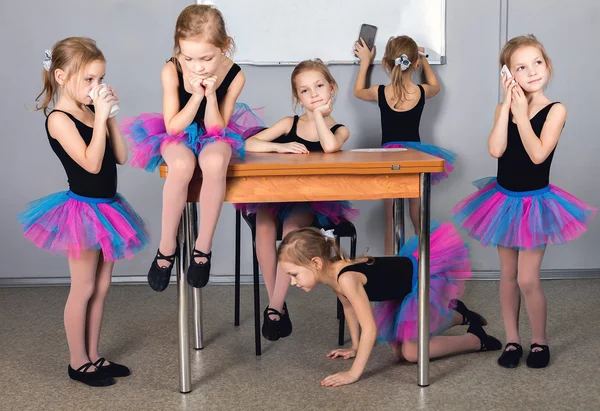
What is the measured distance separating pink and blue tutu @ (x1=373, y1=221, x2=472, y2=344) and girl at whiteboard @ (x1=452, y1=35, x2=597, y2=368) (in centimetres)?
12

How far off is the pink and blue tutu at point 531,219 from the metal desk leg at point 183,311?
3.65 ft

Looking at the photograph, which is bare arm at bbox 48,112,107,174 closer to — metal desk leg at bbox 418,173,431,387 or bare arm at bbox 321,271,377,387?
bare arm at bbox 321,271,377,387

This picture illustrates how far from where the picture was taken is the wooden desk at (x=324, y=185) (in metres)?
2.46

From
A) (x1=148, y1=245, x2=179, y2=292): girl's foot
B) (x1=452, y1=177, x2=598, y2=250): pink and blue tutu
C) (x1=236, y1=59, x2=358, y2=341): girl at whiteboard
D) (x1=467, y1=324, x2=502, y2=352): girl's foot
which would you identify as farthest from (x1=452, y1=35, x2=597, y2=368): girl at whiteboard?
(x1=148, y1=245, x2=179, y2=292): girl's foot

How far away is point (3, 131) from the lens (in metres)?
4.11

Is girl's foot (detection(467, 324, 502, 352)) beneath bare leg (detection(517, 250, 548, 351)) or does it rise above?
beneath

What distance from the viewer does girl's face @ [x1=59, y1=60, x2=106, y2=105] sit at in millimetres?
2637

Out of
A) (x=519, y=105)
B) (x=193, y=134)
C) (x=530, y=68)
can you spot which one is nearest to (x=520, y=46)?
(x=530, y=68)

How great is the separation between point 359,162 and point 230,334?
1.17 metres

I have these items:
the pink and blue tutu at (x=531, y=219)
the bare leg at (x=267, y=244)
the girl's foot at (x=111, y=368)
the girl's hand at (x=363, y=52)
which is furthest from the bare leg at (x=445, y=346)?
the girl's hand at (x=363, y=52)

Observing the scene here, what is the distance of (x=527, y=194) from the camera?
2775 mm

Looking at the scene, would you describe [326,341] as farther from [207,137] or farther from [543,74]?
[543,74]

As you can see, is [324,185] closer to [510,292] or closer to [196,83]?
[196,83]

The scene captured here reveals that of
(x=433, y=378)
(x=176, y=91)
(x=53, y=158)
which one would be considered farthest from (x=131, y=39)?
(x=433, y=378)
